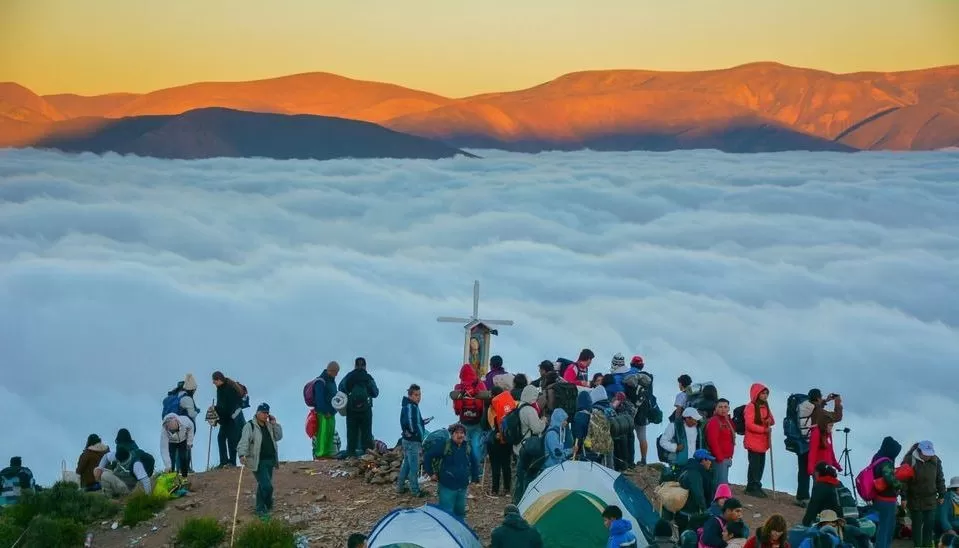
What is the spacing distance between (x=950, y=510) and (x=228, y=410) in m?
7.88

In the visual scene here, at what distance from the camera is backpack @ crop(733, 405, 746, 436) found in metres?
13.0

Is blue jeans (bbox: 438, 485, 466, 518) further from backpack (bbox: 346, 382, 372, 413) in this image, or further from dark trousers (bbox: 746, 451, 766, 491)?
dark trousers (bbox: 746, 451, 766, 491)

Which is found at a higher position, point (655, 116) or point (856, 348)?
point (655, 116)

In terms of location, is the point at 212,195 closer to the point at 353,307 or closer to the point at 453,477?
the point at 353,307

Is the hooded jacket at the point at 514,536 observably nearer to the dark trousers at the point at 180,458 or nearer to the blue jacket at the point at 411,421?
the blue jacket at the point at 411,421

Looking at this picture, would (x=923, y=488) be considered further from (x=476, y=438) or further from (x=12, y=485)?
(x=12, y=485)

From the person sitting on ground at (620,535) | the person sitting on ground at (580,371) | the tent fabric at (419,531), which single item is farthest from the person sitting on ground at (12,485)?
the person sitting on ground at (620,535)

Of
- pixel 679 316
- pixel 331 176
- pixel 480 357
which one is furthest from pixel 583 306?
pixel 480 357

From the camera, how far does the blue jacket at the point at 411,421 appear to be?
12.7 m

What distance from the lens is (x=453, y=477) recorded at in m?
11.7

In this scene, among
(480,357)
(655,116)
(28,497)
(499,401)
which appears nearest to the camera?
(499,401)

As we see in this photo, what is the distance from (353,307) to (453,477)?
225 ft

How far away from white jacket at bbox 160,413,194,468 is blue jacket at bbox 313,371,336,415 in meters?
1.49

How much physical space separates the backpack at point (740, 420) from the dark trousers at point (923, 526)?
2.00m
